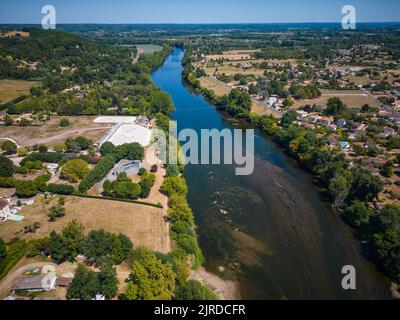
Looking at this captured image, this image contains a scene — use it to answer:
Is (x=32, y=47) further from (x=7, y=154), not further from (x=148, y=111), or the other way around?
(x=7, y=154)

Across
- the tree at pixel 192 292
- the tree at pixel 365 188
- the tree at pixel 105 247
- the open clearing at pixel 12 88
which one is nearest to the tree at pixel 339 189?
the tree at pixel 365 188

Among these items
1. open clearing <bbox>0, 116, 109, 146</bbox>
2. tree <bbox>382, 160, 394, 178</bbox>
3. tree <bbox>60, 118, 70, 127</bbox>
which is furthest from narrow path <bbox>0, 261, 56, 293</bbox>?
tree <bbox>382, 160, 394, 178</bbox>

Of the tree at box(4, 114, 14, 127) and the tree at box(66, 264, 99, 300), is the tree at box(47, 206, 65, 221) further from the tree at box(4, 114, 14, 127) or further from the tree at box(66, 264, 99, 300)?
the tree at box(4, 114, 14, 127)

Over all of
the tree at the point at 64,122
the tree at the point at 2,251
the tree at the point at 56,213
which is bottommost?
the tree at the point at 2,251

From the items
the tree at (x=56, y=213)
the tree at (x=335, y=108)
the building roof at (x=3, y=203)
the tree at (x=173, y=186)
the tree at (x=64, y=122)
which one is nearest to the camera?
the tree at (x=56, y=213)

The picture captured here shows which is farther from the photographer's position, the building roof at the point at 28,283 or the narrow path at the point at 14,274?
the narrow path at the point at 14,274

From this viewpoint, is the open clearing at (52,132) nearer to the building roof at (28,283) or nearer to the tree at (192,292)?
the building roof at (28,283)

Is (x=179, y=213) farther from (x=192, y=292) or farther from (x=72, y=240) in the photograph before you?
(x=192, y=292)
